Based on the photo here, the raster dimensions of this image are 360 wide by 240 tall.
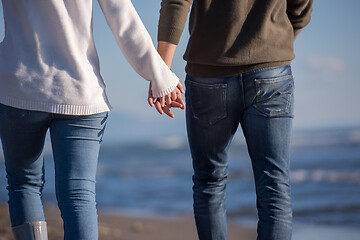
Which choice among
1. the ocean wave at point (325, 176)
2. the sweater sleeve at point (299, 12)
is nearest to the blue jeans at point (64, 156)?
the sweater sleeve at point (299, 12)

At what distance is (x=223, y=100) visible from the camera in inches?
62.4

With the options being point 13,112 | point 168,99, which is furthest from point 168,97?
point 13,112

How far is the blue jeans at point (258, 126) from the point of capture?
5.07 ft

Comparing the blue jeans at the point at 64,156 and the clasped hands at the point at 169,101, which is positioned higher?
the clasped hands at the point at 169,101

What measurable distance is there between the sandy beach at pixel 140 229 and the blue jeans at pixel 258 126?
6.71 ft

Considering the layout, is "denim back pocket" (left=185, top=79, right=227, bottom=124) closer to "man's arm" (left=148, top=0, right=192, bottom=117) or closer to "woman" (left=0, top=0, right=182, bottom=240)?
"man's arm" (left=148, top=0, right=192, bottom=117)

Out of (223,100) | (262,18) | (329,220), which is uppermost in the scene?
(262,18)

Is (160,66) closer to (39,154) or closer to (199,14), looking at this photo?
(199,14)

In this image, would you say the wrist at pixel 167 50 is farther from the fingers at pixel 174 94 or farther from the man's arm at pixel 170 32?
the fingers at pixel 174 94

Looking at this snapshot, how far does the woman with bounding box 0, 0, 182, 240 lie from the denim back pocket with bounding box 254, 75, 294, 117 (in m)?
0.49

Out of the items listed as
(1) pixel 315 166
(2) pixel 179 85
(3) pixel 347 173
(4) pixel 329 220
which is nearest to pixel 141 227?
(4) pixel 329 220

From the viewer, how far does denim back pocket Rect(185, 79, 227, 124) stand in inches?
62.5

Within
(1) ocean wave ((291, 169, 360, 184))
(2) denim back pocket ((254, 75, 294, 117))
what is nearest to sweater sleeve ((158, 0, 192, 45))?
(2) denim back pocket ((254, 75, 294, 117))

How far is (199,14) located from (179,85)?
0.26 metres
